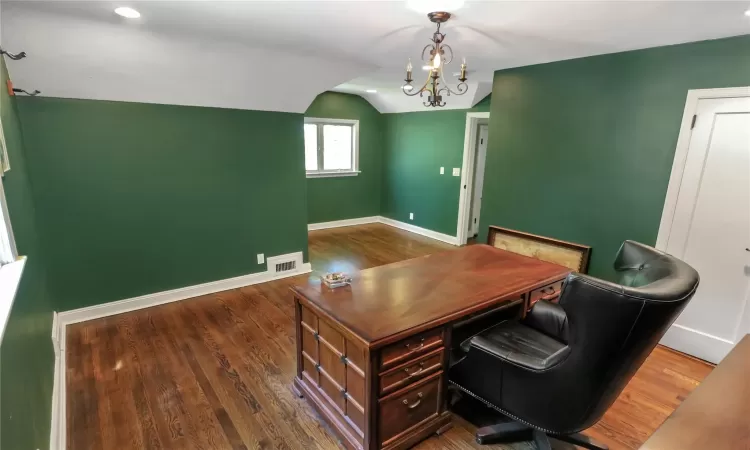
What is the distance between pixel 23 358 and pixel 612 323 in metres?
2.16

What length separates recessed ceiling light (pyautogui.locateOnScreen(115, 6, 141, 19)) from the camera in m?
2.05

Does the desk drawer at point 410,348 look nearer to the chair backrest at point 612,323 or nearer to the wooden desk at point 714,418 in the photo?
the chair backrest at point 612,323

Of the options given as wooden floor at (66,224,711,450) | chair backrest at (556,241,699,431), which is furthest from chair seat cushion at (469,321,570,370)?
wooden floor at (66,224,711,450)

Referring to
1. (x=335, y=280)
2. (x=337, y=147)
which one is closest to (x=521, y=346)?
(x=335, y=280)

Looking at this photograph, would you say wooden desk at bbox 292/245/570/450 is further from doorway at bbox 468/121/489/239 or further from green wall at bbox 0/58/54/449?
doorway at bbox 468/121/489/239

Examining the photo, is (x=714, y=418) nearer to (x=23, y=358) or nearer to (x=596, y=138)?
(x=23, y=358)

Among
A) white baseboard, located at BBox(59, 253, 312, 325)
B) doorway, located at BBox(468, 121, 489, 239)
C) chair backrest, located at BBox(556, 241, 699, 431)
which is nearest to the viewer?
chair backrest, located at BBox(556, 241, 699, 431)

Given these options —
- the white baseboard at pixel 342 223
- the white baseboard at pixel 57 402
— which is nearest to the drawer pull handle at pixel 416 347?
the white baseboard at pixel 57 402

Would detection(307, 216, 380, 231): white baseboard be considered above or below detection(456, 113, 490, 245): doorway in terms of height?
below

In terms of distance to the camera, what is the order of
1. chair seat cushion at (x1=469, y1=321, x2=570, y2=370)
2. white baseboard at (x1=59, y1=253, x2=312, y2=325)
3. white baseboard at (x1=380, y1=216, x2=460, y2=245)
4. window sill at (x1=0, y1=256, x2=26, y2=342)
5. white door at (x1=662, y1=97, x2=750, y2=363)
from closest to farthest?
window sill at (x1=0, y1=256, x2=26, y2=342), chair seat cushion at (x1=469, y1=321, x2=570, y2=370), white door at (x1=662, y1=97, x2=750, y2=363), white baseboard at (x1=59, y1=253, x2=312, y2=325), white baseboard at (x1=380, y1=216, x2=460, y2=245)

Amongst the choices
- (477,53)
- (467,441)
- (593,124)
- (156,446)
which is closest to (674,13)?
(593,124)

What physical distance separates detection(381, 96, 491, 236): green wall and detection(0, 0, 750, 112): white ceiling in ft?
6.54

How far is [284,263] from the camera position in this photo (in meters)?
4.15

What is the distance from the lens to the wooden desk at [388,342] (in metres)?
1.61
